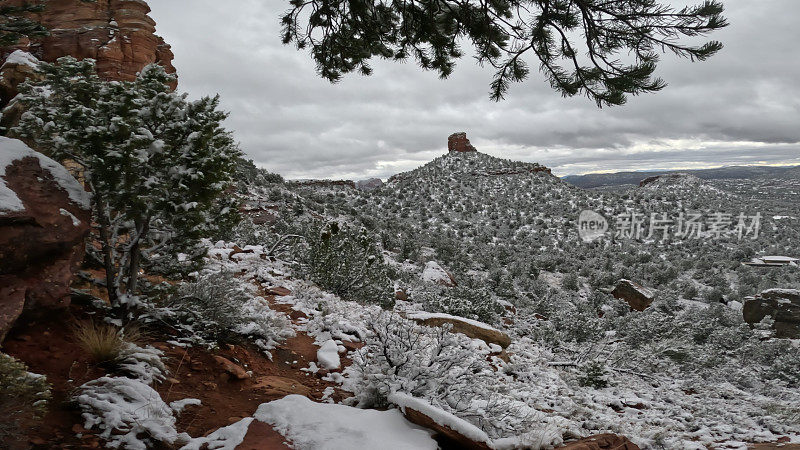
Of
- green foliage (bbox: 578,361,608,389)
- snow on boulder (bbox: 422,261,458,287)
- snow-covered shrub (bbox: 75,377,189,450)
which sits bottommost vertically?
snow on boulder (bbox: 422,261,458,287)

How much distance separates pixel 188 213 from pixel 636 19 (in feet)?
16.8

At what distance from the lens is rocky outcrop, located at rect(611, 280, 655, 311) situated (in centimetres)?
1717

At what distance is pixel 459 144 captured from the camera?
196 ft

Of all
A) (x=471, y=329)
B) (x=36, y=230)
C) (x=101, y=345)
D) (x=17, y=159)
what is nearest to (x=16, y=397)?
(x=101, y=345)

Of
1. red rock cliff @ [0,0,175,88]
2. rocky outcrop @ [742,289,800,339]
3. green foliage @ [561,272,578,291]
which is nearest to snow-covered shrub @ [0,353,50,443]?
rocky outcrop @ [742,289,800,339]

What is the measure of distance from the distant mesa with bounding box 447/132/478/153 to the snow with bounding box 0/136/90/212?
57.3 meters

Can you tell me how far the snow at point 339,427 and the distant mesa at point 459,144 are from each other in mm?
57754

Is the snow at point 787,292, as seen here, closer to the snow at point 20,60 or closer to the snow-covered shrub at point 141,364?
the snow-covered shrub at point 141,364

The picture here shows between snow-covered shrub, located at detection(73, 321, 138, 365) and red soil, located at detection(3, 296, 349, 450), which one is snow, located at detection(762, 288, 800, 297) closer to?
red soil, located at detection(3, 296, 349, 450)

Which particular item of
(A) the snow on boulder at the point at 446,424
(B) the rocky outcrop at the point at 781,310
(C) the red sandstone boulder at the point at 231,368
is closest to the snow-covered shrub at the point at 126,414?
(C) the red sandstone boulder at the point at 231,368

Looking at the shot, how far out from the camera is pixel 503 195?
4306 cm

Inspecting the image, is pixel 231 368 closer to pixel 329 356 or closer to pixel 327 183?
pixel 329 356

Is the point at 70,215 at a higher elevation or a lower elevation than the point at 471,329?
higher

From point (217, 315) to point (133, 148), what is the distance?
235cm
